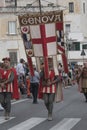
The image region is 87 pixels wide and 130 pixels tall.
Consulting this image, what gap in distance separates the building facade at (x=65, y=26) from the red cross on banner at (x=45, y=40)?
50.8m

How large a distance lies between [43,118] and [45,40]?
2622mm

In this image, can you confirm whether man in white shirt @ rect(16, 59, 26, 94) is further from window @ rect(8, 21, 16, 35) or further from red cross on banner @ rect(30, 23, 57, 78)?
window @ rect(8, 21, 16, 35)

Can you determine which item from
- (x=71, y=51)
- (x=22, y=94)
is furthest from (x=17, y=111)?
(x=71, y=51)

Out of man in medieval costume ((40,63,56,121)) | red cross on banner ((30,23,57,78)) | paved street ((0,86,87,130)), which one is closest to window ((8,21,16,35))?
paved street ((0,86,87,130))

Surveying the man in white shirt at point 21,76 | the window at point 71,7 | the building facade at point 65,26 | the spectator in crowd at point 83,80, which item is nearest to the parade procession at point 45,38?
the spectator in crowd at point 83,80

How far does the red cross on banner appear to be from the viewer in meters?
17.0

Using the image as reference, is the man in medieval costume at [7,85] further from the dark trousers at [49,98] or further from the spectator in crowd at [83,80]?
the spectator in crowd at [83,80]

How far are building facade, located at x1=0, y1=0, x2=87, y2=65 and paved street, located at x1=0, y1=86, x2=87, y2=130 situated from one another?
45.4 m

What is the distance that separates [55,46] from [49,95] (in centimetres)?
153

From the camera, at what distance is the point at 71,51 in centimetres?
7806

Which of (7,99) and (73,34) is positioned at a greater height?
(7,99)


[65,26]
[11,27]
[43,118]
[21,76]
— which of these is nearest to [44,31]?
[43,118]

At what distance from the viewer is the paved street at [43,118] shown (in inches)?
630

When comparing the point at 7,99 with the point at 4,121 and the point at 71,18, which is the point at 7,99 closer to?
the point at 4,121
